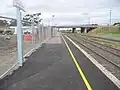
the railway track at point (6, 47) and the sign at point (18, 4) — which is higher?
the sign at point (18, 4)

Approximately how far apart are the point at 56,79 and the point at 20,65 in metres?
3.88

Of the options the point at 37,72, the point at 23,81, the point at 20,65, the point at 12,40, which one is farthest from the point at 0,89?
the point at 12,40

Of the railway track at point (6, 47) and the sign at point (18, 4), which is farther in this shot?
the railway track at point (6, 47)

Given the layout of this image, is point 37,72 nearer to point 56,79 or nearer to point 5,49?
point 56,79

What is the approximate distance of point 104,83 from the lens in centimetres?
961

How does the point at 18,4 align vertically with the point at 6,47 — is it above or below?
above

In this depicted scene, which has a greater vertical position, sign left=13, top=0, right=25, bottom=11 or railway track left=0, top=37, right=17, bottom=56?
sign left=13, top=0, right=25, bottom=11

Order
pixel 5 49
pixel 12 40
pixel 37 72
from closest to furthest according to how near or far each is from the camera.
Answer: pixel 37 72 < pixel 5 49 < pixel 12 40

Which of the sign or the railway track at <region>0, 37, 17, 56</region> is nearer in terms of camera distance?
the sign

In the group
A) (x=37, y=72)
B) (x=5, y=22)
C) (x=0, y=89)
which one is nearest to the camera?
(x=0, y=89)

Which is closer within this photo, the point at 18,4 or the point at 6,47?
the point at 18,4

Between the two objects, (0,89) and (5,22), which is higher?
(5,22)

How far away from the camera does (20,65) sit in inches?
532

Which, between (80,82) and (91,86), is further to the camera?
(80,82)
